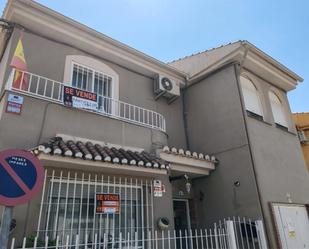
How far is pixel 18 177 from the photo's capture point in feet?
11.4

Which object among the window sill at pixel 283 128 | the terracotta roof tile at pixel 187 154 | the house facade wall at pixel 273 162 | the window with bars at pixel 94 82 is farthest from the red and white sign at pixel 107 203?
the window sill at pixel 283 128

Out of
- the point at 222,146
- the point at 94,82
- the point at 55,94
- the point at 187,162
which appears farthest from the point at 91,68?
the point at 222,146

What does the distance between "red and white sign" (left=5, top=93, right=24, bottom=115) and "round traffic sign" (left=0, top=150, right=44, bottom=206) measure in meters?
3.69

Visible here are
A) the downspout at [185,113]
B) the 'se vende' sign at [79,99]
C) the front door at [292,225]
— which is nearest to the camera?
the 'se vende' sign at [79,99]

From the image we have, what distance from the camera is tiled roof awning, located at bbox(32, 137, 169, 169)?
6280 mm

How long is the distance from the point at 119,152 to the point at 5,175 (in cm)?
452

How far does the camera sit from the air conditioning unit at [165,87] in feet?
38.4

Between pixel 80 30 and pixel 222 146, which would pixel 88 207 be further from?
pixel 80 30

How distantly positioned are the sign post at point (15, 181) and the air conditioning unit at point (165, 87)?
8.46 meters

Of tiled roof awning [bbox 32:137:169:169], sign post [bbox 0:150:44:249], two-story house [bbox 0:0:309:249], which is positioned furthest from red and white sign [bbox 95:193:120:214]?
sign post [bbox 0:150:44:249]

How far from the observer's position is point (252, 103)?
12.0m

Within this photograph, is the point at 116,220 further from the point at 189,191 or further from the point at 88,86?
the point at 88,86

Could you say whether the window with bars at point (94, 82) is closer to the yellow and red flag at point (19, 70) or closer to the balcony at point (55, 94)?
the balcony at point (55, 94)

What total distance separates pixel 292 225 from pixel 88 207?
25.2 feet
